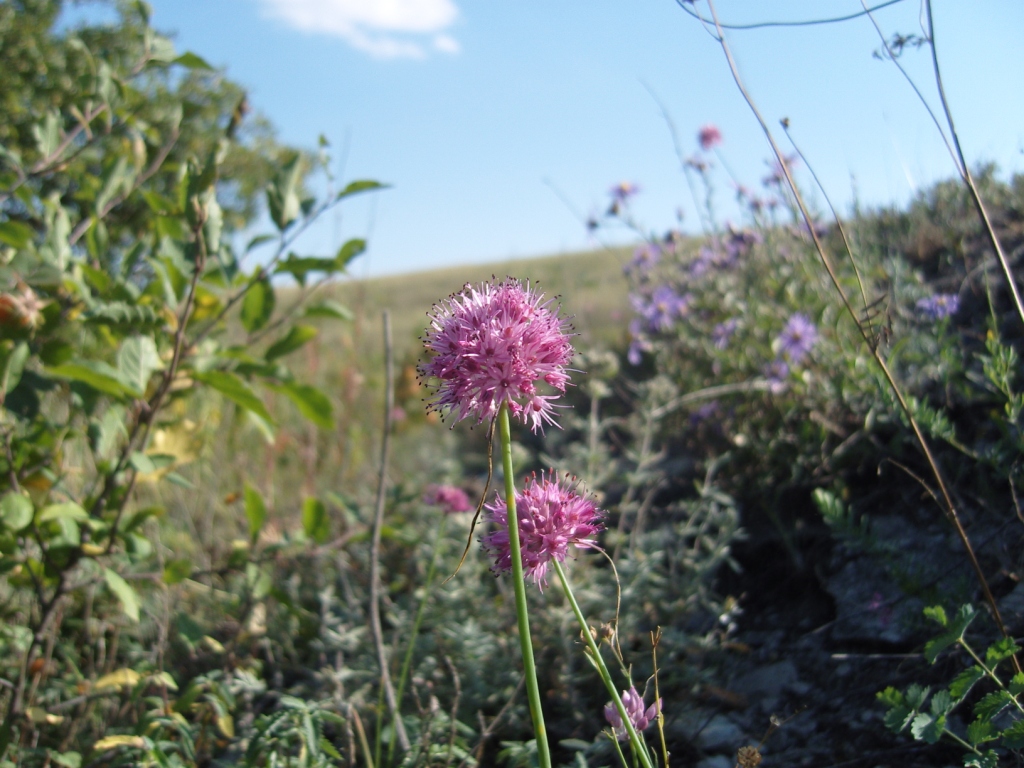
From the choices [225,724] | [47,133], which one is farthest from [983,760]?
[47,133]

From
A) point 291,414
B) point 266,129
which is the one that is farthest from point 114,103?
point 266,129

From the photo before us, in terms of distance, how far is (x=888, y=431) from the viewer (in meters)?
2.80

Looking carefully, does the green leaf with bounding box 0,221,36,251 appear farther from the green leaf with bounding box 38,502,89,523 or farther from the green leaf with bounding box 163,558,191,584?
the green leaf with bounding box 163,558,191,584

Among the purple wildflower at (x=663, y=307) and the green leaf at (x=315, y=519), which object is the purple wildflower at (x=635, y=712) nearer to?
the green leaf at (x=315, y=519)

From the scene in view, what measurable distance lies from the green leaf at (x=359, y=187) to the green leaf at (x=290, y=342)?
42cm

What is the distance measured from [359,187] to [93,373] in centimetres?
89

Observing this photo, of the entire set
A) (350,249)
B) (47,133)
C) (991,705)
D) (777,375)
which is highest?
(47,133)

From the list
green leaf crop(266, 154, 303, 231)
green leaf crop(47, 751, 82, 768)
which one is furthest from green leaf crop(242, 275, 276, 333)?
green leaf crop(47, 751, 82, 768)

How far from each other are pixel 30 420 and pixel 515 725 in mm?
1577

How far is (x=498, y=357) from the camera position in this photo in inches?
46.8

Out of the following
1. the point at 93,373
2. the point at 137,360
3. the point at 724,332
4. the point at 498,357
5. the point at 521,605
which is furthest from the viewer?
the point at 724,332

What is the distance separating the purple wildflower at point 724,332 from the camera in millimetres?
3477

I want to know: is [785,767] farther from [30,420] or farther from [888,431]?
[30,420]

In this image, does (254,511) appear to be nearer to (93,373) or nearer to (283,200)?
(93,373)
